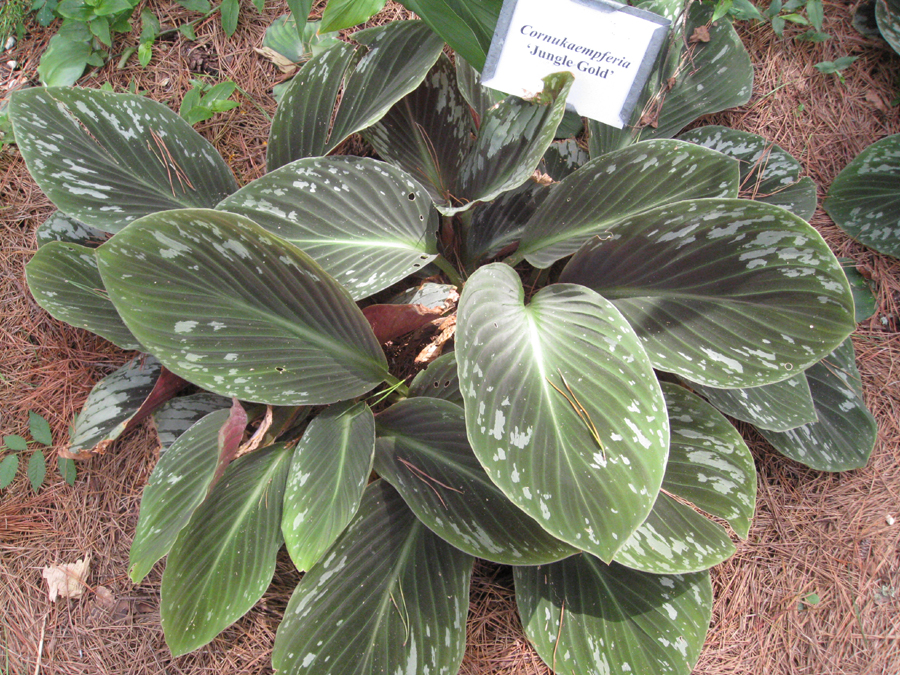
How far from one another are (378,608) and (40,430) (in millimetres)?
874

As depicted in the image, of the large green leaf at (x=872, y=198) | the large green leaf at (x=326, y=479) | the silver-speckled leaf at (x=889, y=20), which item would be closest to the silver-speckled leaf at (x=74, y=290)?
the large green leaf at (x=326, y=479)

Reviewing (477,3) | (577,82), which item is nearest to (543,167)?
(577,82)

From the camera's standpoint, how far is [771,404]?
1054 millimetres

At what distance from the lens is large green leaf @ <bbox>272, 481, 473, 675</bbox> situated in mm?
930

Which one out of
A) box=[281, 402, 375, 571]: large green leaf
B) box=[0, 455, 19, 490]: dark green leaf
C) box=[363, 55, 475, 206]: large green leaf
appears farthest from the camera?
box=[0, 455, 19, 490]: dark green leaf

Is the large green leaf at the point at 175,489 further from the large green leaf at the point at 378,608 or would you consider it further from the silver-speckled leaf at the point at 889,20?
the silver-speckled leaf at the point at 889,20

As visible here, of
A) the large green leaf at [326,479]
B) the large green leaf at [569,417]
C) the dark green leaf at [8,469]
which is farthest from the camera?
the dark green leaf at [8,469]

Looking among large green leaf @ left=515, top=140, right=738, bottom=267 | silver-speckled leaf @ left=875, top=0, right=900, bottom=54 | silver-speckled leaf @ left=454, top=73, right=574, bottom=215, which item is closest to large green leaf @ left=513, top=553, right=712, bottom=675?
large green leaf @ left=515, top=140, right=738, bottom=267

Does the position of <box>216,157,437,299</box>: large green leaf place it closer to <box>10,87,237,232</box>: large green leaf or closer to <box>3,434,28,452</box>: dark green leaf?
<box>10,87,237,232</box>: large green leaf

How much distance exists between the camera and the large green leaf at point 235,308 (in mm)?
811

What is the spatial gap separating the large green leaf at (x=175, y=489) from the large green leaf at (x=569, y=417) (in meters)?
0.47

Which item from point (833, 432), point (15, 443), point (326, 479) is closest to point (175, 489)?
point (326, 479)

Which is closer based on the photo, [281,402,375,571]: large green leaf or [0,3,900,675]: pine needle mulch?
[281,402,375,571]: large green leaf

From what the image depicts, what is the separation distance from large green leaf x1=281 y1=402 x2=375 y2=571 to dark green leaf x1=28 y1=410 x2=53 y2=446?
666 mm
